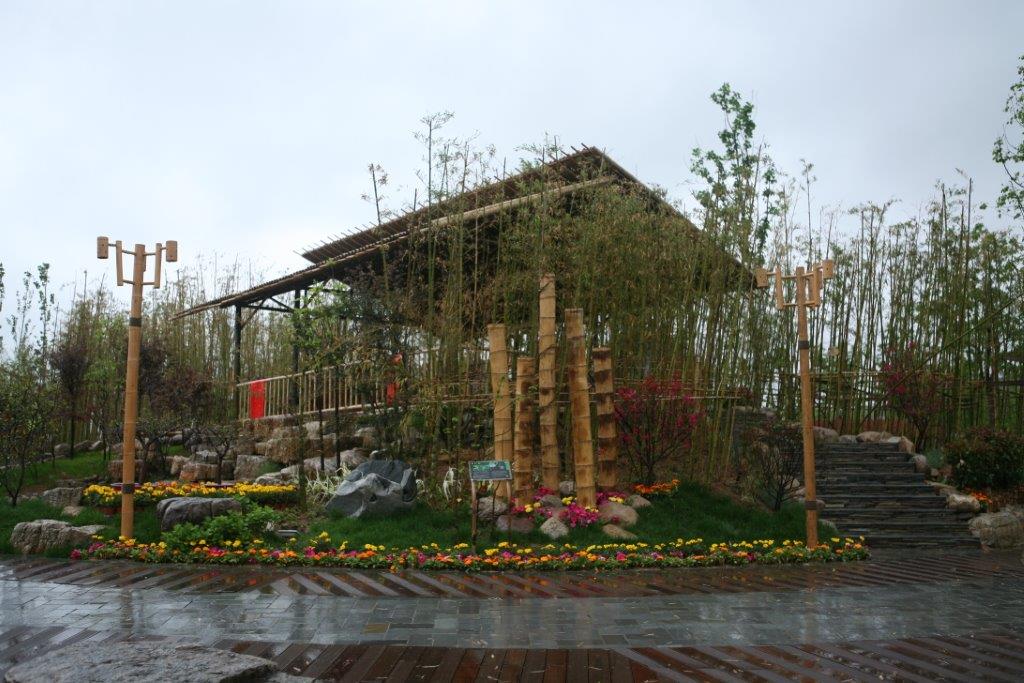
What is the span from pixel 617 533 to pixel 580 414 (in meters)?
1.08

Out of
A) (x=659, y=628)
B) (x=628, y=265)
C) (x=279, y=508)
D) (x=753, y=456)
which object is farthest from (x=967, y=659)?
(x=279, y=508)

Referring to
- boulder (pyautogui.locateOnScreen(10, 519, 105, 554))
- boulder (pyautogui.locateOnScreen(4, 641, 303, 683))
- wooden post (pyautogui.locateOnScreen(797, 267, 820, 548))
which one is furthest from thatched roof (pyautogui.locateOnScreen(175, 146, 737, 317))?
boulder (pyautogui.locateOnScreen(4, 641, 303, 683))

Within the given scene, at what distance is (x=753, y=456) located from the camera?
8461mm

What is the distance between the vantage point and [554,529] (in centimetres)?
677

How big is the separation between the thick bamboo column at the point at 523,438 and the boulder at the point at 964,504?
4.63 metres

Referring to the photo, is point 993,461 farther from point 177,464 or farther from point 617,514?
point 177,464

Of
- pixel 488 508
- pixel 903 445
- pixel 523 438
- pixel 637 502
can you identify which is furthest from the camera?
pixel 903 445

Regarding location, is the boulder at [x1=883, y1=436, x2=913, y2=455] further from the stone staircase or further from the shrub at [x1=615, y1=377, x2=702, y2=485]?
the shrub at [x1=615, y1=377, x2=702, y2=485]

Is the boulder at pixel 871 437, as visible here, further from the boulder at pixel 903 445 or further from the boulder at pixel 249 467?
the boulder at pixel 249 467

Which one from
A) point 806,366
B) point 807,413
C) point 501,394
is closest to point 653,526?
point 807,413

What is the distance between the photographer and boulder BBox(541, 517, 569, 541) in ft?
22.0

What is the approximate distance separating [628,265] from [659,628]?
4870 mm

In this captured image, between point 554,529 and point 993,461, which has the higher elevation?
point 993,461

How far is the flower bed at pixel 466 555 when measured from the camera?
598 cm
